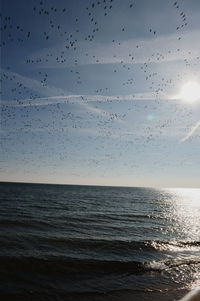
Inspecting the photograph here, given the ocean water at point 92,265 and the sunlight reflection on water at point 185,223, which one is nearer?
the ocean water at point 92,265

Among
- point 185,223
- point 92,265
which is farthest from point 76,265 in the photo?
point 185,223

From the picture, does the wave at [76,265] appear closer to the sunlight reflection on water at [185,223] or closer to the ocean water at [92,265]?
the ocean water at [92,265]

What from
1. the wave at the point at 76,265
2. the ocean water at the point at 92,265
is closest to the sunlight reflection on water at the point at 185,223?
the ocean water at the point at 92,265

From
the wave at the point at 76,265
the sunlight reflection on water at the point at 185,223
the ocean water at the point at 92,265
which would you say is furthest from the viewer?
the sunlight reflection on water at the point at 185,223

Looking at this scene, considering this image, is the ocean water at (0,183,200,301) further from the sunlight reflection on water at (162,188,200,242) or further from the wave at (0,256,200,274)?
the sunlight reflection on water at (162,188,200,242)

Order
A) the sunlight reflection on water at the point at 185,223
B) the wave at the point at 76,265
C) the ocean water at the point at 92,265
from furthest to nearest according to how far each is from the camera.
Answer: the sunlight reflection on water at the point at 185,223 → the wave at the point at 76,265 → the ocean water at the point at 92,265

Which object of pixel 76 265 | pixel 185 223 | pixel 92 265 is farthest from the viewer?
pixel 185 223

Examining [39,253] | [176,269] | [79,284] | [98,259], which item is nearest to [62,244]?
[39,253]

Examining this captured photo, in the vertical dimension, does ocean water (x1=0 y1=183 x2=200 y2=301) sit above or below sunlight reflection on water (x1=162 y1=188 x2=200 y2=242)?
above

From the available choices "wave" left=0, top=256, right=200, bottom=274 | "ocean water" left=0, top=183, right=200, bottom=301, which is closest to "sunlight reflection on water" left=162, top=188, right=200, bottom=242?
"ocean water" left=0, top=183, right=200, bottom=301

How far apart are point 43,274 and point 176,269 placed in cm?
813

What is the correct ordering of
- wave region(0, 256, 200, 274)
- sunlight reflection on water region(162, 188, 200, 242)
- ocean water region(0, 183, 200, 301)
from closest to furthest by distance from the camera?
ocean water region(0, 183, 200, 301)
wave region(0, 256, 200, 274)
sunlight reflection on water region(162, 188, 200, 242)

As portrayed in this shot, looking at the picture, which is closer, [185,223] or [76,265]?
[76,265]

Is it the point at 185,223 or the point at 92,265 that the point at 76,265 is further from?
the point at 185,223
